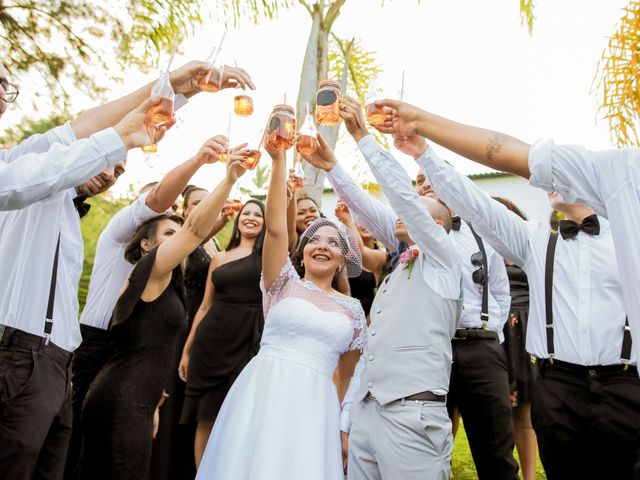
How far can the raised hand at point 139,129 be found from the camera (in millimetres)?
2219

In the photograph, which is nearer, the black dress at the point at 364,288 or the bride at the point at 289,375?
the bride at the point at 289,375

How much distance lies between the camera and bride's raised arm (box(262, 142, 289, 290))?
3.46m

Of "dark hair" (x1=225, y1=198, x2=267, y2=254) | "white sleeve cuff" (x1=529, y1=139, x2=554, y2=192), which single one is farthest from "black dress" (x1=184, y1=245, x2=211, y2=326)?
"white sleeve cuff" (x1=529, y1=139, x2=554, y2=192)

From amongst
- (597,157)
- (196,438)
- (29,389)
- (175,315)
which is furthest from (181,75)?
(196,438)

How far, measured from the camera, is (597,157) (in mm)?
1771

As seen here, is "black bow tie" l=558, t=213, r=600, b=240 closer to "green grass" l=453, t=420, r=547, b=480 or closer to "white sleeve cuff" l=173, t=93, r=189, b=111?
"white sleeve cuff" l=173, t=93, r=189, b=111

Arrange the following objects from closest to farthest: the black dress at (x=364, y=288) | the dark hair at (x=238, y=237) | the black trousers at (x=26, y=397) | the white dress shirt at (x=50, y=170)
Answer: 1. the white dress shirt at (x=50, y=170)
2. the black trousers at (x=26, y=397)
3. the dark hair at (x=238, y=237)
4. the black dress at (x=364, y=288)

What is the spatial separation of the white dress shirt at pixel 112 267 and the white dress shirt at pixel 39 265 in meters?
0.88

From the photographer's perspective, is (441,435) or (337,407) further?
(337,407)

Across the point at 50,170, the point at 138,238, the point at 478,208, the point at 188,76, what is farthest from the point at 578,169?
the point at 138,238

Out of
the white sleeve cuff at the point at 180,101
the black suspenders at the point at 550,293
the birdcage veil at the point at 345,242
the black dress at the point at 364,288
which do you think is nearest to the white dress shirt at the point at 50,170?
the white sleeve cuff at the point at 180,101

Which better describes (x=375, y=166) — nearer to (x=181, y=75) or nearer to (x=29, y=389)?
(x=181, y=75)

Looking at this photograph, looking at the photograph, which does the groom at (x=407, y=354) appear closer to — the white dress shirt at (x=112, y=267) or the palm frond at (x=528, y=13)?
the white dress shirt at (x=112, y=267)

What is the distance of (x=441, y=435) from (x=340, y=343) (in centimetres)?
91
